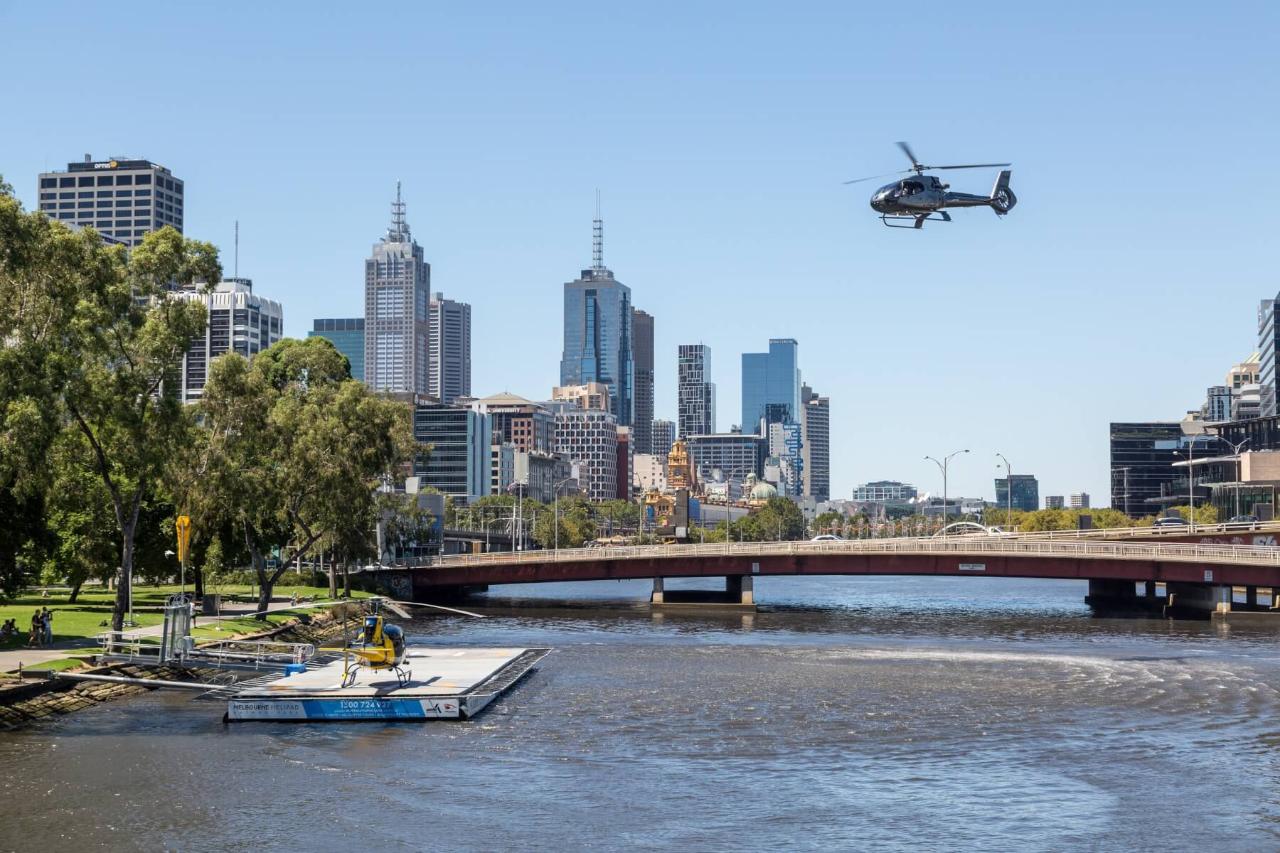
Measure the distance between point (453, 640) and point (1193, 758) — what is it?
5948cm

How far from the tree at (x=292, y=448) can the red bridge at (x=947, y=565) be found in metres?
30.0

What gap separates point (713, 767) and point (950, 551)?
9545 cm

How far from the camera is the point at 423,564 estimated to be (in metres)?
164

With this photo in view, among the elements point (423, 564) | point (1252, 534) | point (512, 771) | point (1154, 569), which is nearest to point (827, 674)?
point (512, 771)

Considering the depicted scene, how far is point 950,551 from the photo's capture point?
143 metres

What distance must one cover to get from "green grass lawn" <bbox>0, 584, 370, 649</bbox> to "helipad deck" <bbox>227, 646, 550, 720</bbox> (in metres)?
15.9

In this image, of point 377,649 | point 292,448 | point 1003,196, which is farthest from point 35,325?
point 1003,196

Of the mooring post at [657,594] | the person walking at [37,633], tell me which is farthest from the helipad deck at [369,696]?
the mooring post at [657,594]

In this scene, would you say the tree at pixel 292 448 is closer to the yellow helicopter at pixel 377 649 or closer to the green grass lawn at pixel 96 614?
the green grass lawn at pixel 96 614

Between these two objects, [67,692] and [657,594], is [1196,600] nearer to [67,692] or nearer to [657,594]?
[657,594]

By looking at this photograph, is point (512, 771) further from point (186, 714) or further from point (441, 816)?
point (186, 714)

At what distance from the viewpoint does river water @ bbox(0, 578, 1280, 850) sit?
137 ft

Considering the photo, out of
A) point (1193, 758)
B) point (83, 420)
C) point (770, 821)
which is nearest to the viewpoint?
point (770, 821)

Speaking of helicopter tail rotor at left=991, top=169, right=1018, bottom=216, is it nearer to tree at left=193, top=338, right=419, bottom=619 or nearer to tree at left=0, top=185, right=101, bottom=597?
tree at left=193, top=338, right=419, bottom=619
